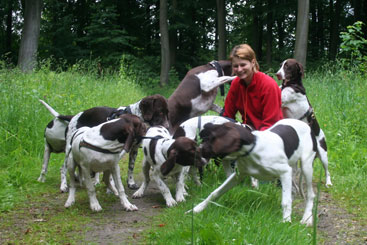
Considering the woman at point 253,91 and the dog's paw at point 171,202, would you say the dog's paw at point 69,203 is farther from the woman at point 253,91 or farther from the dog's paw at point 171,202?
the woman at point 253,91

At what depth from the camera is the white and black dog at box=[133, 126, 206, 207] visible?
13.3 ft

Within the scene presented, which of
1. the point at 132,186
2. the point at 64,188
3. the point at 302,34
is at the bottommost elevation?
the point at 132,186

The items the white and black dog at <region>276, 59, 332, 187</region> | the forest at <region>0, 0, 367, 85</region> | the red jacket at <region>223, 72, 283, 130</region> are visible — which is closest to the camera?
the red jacket at <region>223, 72, 283, 130</region>

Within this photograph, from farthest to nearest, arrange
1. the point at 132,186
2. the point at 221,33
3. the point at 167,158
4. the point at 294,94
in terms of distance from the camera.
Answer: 1. the point at 221,33
2. the point at 132,186
3. the point at 294,94
4. the point at 167,158

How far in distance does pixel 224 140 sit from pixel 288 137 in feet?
2.85

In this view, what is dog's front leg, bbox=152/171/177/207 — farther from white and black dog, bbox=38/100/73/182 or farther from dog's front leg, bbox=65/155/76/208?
white and black dog, bbox=38/100/73/182

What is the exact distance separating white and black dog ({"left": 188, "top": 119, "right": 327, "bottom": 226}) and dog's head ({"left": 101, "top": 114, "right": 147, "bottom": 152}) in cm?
89

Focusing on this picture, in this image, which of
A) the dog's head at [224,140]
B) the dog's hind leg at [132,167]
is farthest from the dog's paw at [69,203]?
the dog's head at [224,140]

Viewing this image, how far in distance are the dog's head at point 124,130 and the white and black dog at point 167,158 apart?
0.68 feet

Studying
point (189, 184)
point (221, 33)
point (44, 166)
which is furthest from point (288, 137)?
point (221, 33)

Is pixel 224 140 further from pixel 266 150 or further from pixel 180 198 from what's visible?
pixel 180 198

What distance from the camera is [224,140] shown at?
3.15 meters

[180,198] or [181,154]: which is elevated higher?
[181,154]

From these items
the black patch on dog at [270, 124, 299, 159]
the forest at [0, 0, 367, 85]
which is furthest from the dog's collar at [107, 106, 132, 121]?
the forest at [0, 0, 367, 85]
